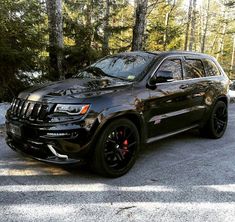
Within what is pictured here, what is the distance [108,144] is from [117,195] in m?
0.72

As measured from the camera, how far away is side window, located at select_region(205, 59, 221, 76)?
6227 millimetres

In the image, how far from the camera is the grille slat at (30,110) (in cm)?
391

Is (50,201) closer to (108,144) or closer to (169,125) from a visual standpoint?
(108,144)

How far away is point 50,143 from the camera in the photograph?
386 centimetres

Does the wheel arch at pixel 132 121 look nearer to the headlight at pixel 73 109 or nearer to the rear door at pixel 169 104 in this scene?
the rear door at pixel 169 104

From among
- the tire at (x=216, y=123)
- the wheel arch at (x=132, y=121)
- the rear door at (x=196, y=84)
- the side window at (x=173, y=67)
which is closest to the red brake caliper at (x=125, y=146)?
the wheel arch at (x=132, y=121)

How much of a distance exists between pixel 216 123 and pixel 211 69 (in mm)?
1135

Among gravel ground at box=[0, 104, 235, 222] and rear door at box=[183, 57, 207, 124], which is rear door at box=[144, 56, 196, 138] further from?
gravel ground at box=[0, 104, 235, 222]

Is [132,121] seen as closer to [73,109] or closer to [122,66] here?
[73,109]

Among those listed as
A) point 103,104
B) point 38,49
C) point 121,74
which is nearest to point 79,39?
point 38,49

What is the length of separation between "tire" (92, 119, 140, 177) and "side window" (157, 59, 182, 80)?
125 cm

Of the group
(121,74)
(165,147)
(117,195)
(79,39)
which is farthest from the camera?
(79,39)

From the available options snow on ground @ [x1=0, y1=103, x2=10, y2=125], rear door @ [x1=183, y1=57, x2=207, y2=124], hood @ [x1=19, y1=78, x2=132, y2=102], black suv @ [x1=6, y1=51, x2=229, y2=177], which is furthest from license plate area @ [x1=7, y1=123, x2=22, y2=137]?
rear door @ [x1=183, y1=57, x2=207, y2=124]

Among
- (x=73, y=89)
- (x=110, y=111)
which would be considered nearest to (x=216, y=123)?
(x=110, y=111)
